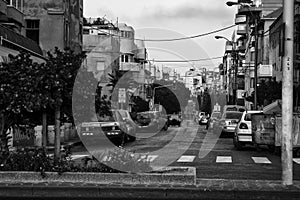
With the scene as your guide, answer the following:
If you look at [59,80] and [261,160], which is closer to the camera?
[59,80]

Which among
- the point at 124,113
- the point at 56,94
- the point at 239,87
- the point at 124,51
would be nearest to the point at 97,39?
the point at 124,51

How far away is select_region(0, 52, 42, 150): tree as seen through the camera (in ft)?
43.4

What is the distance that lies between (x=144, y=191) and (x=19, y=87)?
12.0 ft

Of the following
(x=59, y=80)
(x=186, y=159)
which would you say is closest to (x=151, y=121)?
(x=186, y=159)

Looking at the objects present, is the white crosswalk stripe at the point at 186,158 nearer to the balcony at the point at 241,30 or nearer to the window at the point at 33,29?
the window at the point at 33,29

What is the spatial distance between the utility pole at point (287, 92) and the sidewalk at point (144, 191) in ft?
2.60

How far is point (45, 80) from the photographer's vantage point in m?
13.5

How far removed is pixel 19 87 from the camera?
43.8ft

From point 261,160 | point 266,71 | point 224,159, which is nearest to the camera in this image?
point 261,160

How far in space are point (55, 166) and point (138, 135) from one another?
24.4 metres

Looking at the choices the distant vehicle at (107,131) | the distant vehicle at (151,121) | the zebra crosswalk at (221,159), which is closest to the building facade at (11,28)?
the distant vehicle at (107,131)

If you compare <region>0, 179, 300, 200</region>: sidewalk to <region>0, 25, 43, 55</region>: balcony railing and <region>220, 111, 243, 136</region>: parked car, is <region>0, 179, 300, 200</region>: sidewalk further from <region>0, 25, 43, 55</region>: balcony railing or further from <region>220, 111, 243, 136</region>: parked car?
<region>220, 111, 243, 136</region>: parked car

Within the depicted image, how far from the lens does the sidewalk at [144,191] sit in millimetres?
12008

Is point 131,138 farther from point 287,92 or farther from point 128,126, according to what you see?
point 287,92
